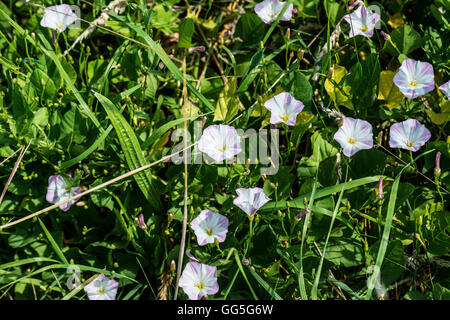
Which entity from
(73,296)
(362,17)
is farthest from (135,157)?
(362,17)

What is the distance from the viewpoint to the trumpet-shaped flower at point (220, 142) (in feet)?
4.35

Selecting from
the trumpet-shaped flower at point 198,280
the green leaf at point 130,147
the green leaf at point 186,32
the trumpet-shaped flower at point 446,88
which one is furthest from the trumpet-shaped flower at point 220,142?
the trumpet-shaped flower at point 446,88

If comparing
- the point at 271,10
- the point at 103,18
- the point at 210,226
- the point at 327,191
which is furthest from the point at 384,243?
the point at 103,18

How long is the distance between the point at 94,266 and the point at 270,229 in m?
0.53

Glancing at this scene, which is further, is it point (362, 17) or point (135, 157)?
point (362, 17)

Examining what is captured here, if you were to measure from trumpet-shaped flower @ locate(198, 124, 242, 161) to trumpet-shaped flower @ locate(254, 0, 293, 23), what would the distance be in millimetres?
424

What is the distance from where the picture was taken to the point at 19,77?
1.50 m

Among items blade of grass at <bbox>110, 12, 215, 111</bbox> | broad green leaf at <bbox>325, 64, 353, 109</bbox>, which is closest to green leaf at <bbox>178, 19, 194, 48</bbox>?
blade of grass at <bbox>110, 12, 215, 111</bbox>

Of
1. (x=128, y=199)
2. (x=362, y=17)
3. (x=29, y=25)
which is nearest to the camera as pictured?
(x=128, y=199)

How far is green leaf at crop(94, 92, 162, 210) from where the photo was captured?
134 centimetres

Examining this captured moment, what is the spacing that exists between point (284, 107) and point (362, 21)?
1.34 ft

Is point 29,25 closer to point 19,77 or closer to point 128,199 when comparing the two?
point 19,77

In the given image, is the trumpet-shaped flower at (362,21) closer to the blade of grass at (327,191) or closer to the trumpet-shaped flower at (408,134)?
the trumpet-shaped flower at (408,134)

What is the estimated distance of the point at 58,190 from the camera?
4.59ft
